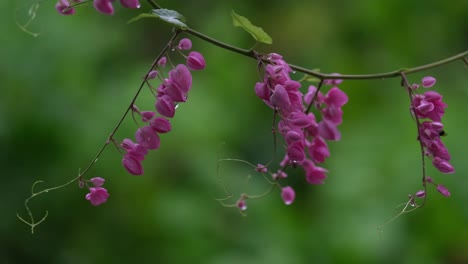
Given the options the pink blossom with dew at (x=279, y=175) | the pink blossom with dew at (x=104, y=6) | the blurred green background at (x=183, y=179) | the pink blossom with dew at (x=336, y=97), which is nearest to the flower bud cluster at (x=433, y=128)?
the pink blossom with dew at (x=336, y=97)

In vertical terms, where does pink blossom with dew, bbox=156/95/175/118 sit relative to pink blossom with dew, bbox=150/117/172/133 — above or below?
above

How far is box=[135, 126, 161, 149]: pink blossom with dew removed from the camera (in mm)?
937

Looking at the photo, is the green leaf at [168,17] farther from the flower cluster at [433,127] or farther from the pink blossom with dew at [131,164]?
the flower cluster at [433,127]

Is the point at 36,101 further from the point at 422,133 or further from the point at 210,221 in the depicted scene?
the point at 422,133

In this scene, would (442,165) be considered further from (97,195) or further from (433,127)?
(97,195)

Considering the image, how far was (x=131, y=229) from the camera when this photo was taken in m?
2.23

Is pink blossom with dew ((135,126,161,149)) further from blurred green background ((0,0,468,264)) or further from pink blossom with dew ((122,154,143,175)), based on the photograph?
blurred green background ((0,0,468,264))

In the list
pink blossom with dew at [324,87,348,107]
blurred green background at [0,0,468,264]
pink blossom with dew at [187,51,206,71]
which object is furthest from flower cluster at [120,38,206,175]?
blurred green background at [0,0,468,264]

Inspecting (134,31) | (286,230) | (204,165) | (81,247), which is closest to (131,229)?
(81,247)

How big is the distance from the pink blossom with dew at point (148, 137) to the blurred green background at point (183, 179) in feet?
3.97

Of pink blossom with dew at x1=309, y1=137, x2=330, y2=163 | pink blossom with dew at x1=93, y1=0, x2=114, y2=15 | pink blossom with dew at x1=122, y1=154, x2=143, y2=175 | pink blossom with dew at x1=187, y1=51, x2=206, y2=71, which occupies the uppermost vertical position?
pink blossom with dew at x1=93, y1=0, x2=114, y2=15

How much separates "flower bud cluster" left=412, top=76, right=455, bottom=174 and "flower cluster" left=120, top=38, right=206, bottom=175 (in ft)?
0.91

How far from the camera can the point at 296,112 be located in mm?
937

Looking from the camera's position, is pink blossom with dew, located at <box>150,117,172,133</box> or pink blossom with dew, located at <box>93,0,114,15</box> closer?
pink blossom with dew, located at <box>93,0,114,15</box>
